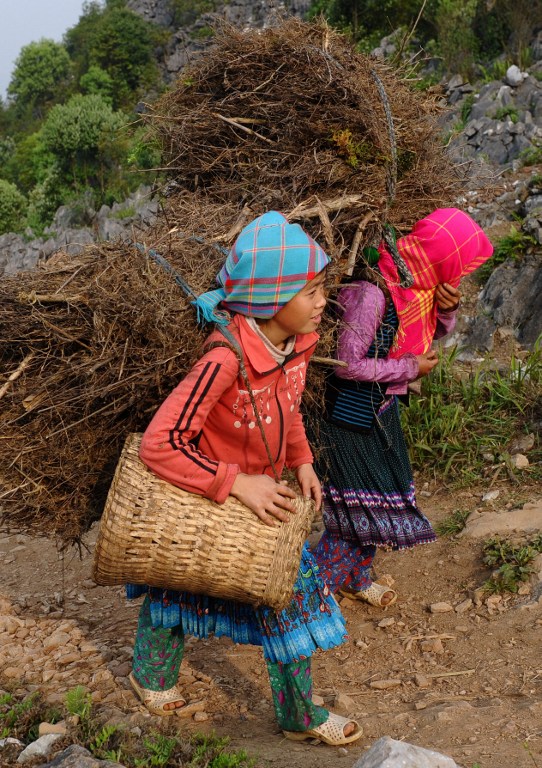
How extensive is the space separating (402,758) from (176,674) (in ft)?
3.77

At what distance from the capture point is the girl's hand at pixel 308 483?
2.63 metres

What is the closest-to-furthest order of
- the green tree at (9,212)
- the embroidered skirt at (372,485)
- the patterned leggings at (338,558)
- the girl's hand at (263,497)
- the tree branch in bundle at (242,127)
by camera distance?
the girl's hand at (263,497), the tree branch in bundle at (242,127), the embroidered skirt at (372,485), the patterned leggings at (338,558), the green tree at (9,212)

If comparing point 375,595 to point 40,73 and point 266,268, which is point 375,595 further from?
point 40,73

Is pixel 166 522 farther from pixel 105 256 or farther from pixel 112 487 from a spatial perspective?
pixel 105 256

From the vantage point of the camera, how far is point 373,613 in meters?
3.59

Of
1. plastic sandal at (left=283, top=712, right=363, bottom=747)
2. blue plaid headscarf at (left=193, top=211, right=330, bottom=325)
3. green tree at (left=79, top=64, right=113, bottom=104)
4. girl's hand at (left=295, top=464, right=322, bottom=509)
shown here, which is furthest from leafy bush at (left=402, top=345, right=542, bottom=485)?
green tree at (left=79, top=64, right=113, bottom=104)

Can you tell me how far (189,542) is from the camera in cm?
216

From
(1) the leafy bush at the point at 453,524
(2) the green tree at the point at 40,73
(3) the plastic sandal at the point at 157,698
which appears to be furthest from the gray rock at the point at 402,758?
(2) the green tree at the point at 40,73

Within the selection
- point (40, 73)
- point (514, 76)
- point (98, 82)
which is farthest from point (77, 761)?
point (40, 73)

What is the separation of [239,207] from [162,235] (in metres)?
0.36

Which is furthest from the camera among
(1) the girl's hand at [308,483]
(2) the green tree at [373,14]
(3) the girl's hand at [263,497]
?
(2) the green tree at [373,14]

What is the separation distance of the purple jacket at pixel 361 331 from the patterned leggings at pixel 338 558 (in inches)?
31.9

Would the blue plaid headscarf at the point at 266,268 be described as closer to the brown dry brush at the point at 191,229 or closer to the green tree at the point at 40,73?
the brown dry brush at the point at 191,229

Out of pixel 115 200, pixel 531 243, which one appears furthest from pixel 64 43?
pixel 531 243
